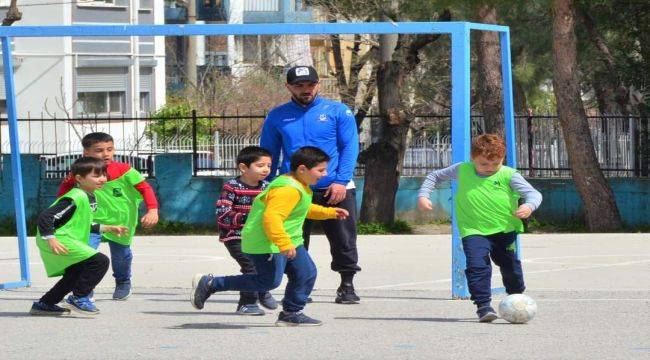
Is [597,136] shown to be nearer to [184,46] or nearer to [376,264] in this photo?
[376,264]

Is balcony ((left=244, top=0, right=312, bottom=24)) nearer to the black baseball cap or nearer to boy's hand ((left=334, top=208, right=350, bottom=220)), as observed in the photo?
the black baseball cap

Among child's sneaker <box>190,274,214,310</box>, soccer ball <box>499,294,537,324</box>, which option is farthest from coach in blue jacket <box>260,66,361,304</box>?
soccer ball <box>499,294,537,324</box>

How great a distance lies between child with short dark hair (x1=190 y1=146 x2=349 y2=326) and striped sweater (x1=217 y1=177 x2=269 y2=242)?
0.57m

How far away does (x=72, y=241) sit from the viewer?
9.16m

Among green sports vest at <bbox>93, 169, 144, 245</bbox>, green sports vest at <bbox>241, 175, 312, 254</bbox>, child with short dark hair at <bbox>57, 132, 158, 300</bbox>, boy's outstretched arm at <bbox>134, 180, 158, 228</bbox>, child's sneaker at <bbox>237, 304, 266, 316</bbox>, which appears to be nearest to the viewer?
green sports vest at <bbox>241, 175, 312, 254</bbox>

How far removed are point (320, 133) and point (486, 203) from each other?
1.34 meters

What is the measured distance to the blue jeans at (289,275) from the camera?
8.62m

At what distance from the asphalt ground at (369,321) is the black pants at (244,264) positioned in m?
0.14

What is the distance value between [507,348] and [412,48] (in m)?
Result: 13.7

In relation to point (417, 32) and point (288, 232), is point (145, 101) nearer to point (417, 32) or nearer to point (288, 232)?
point (417, 32)

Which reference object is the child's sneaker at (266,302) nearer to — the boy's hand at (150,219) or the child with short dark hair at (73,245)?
the boy's hand at (150,219)

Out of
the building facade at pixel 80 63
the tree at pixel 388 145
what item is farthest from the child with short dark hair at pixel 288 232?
the building facade at pixel 80 63

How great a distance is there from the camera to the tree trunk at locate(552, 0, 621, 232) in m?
19.6

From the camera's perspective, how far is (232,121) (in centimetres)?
2309
